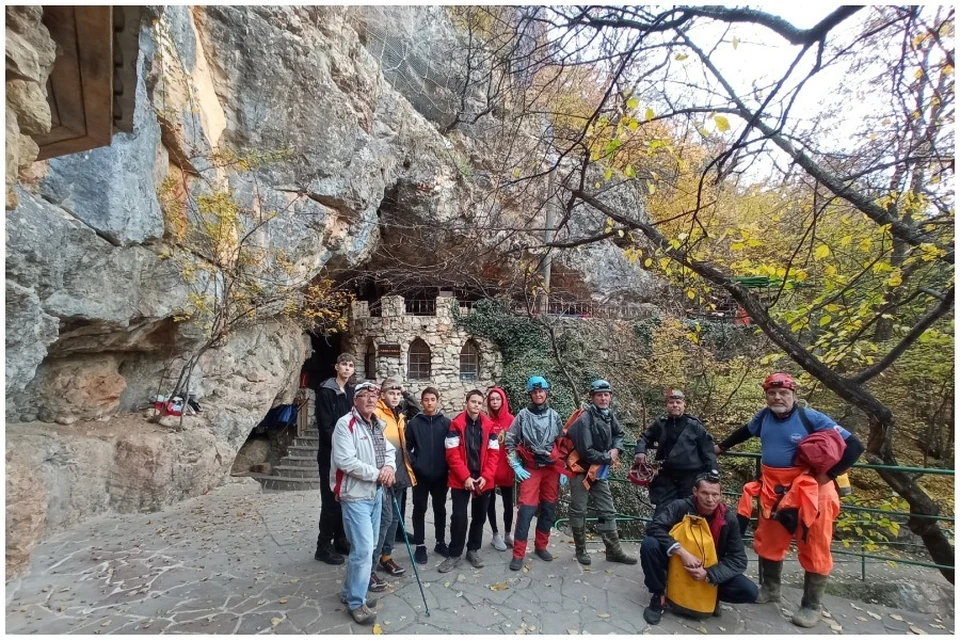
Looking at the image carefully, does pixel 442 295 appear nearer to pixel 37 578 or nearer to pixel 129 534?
pixel 129 534

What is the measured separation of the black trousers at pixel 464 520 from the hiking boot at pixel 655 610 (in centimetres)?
138

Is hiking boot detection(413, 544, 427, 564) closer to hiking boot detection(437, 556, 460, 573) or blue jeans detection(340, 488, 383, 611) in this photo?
hiking boot detection(437, 556, 460, 573)

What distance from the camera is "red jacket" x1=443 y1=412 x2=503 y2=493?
3635 mm

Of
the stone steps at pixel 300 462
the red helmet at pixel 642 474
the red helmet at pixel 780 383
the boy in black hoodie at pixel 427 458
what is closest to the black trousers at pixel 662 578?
the red helmet at pixel 642 474

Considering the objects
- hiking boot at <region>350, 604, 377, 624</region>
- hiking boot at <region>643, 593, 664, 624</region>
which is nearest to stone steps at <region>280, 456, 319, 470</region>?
hiking boot at <region>350, 604, 377, 624</region>

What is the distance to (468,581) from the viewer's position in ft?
11.3


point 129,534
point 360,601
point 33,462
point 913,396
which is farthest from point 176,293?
point 913,396

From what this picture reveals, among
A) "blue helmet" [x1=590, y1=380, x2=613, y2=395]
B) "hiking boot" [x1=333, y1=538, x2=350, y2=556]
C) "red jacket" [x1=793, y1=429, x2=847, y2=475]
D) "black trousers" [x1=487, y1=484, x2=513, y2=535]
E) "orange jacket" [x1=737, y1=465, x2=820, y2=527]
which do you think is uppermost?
"blue helmet" [x1=590, y1=380, x2=613, y2=395]

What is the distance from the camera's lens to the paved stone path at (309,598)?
290 cm

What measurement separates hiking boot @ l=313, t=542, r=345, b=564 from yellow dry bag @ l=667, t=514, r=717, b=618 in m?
2.66

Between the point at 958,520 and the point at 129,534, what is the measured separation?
7.16 meters

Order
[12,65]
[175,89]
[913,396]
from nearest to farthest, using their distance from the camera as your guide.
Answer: [12,65] → [175,89] → [913,396]

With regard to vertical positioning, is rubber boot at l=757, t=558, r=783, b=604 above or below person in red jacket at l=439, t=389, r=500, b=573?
below

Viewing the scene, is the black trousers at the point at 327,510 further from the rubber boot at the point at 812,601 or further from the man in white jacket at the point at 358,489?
the rubber boot at the point at 812,601
